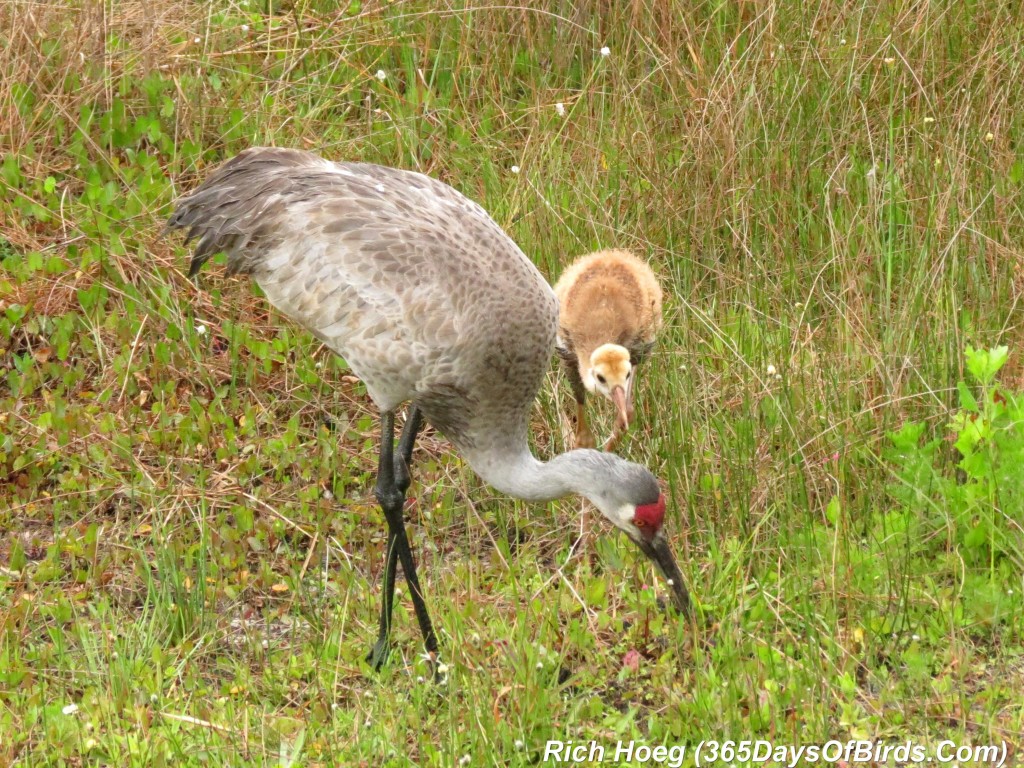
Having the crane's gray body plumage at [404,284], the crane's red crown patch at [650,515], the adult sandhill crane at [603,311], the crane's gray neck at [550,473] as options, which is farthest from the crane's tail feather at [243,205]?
the crane's red crown patch at [650,515]

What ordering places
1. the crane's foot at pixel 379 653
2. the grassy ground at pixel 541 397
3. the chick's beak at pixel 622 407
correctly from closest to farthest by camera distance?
the grassy ground at pixel 541 397
the crane's foot at pixel 379 653
the chick's beak at pixel 622 407

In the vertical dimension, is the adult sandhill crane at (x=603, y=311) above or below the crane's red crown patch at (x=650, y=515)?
below

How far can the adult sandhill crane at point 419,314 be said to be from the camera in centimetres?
419

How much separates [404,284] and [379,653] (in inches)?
41.5

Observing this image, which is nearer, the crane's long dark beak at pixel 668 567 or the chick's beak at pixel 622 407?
the crane's long dark beak at pixel 668 567

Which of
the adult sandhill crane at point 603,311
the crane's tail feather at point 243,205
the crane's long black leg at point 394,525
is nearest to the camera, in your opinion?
the crane's long black leg at point 394,525

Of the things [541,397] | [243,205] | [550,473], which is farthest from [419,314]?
[541,397]

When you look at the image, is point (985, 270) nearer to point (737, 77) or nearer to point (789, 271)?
point (789, 271)

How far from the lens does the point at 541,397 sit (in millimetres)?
5277

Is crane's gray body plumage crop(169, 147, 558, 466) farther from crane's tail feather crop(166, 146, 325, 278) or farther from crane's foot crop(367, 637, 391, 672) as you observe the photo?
crane's foot crop(367, 637, 391, 672)

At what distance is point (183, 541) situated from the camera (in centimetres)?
475

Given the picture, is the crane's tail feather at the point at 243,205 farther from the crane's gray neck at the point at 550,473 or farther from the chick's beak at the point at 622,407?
the chick's beak at the point at 622,407

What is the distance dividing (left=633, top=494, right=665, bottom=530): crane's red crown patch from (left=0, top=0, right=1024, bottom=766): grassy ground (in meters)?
0.31

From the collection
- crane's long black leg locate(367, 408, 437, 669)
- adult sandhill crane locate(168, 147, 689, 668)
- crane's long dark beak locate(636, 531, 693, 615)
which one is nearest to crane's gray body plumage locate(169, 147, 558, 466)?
adult sandhill crane locate(168, 147, 689, 668)
